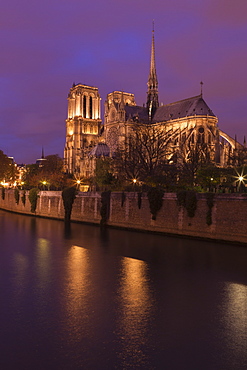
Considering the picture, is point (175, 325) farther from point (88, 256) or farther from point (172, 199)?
point (172, 199)

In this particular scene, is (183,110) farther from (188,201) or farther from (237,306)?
(237,306)

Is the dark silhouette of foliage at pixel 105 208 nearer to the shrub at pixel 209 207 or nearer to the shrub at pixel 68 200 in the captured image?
the shrub at pixel 68 200

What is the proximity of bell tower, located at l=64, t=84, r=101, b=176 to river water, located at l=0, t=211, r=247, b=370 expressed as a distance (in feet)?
250

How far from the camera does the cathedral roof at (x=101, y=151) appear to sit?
78750 mm

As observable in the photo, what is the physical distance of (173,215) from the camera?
2773 centimetres

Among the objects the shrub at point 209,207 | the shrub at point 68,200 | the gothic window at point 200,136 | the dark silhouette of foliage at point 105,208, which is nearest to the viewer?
the shrub at point 209,207

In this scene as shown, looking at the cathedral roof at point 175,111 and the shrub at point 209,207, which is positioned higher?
the cathedral roof at point 175,111

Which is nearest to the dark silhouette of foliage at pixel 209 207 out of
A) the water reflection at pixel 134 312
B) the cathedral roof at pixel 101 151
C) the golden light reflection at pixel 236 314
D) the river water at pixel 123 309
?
the river water at pixel 123 309

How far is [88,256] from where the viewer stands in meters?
19.8

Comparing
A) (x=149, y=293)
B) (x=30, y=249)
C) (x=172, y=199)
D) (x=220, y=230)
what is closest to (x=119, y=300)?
(x=149, y=293)

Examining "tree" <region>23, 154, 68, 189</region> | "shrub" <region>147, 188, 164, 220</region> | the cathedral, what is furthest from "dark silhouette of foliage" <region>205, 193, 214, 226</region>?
"tree" <region>23, 154, 68, 189</region>

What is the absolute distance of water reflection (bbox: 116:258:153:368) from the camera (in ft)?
27.0

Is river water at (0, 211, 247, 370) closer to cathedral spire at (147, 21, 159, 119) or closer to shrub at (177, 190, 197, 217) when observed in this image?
shrub at (177, 190, 197, 217)

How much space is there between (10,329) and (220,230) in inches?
677
